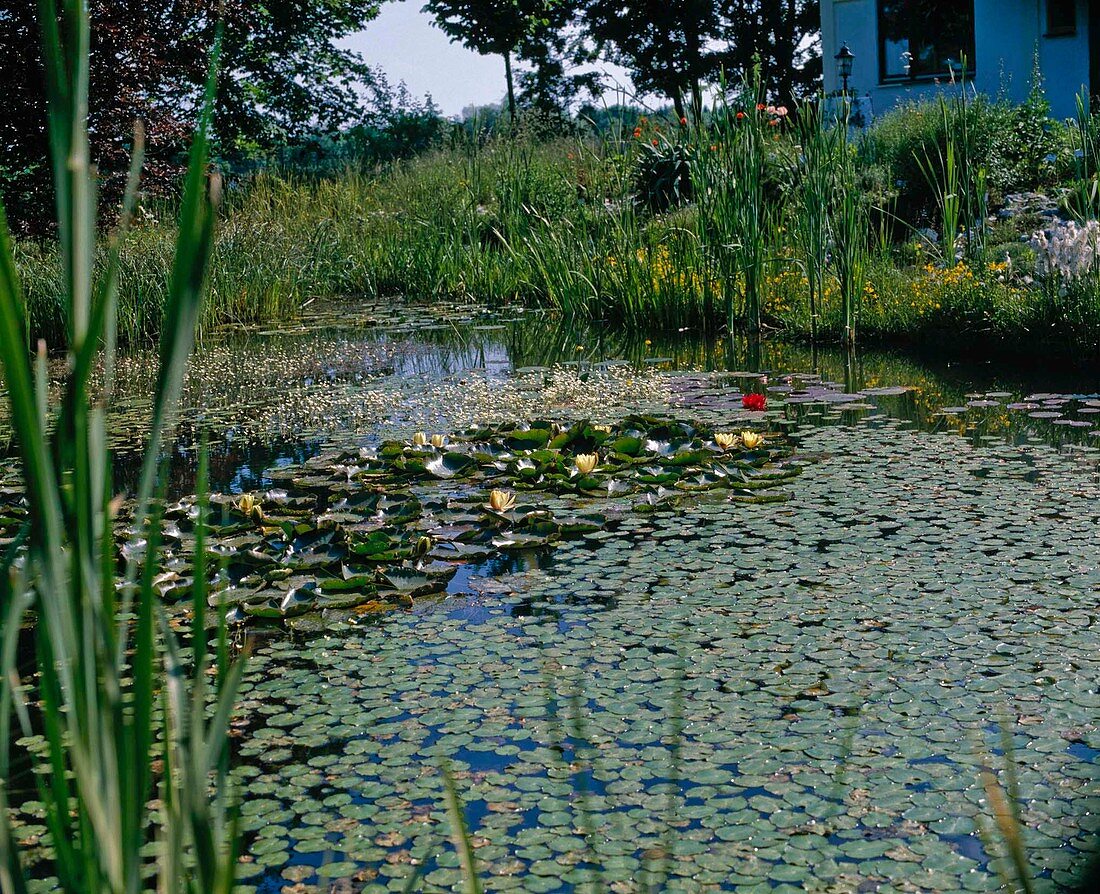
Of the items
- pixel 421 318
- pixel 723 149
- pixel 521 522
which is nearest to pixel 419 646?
pixel 521 522

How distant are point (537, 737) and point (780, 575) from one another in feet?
3.73

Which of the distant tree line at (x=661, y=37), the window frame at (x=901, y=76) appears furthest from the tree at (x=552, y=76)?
the window frame at (x=901, y=76)

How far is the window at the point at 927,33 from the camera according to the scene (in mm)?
17562

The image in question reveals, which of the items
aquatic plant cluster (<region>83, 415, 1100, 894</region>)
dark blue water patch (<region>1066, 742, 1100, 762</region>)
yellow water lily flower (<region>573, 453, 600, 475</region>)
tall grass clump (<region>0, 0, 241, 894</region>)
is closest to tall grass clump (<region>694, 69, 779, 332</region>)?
yellow water lily flower (<region>573, 453, 600, 475</region>)

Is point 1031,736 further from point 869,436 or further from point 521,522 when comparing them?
point 869,436

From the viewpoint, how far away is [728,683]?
2.57 m

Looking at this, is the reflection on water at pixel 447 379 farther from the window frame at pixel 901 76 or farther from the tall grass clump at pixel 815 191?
the window frame at pixel 901 76

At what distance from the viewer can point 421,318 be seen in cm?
1040

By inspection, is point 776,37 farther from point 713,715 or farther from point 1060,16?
point 713,715

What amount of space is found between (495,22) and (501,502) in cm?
2567

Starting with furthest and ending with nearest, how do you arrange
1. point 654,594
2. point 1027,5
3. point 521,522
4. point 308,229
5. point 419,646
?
point 1027,5, point 308,229, point 521,522, point 654,594, point 419,646

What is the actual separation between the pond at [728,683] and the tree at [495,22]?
2439cm

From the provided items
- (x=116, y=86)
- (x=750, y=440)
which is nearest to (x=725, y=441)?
(x=750, y=440)

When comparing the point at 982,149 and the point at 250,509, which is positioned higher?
the point at 982,149
